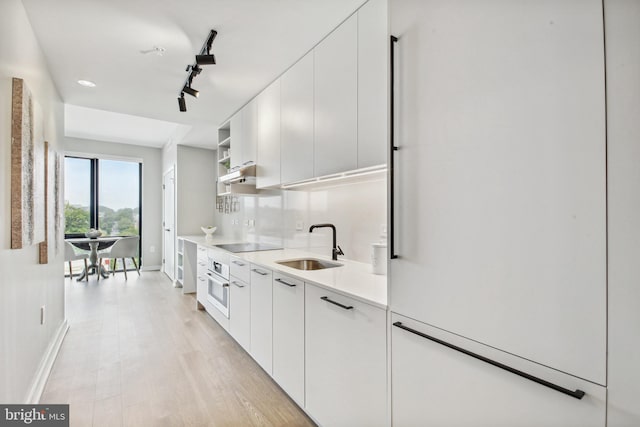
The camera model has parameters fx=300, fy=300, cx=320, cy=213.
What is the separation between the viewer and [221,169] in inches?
184

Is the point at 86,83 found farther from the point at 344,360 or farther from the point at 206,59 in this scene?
the point at 344,360

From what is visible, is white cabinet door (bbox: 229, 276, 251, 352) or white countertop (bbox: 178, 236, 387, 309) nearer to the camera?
white countertop (bbox: 178, 236, 387, 309)

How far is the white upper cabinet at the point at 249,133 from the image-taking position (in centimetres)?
313

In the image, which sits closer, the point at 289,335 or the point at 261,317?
the point at 289,335

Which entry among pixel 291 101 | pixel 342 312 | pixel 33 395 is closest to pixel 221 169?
pixel 291 101

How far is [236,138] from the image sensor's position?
3.59m

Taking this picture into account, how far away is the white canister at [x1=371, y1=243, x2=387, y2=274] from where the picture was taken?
1811 mm

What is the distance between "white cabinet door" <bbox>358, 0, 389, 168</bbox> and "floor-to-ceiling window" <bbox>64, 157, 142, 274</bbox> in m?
6.35

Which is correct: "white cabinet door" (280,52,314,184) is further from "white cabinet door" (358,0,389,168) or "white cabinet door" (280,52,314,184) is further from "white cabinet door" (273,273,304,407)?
"white cabinet door" (273,273,304,407)

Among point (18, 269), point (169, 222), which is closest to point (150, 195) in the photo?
point (169, 222)

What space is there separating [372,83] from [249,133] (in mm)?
1912
